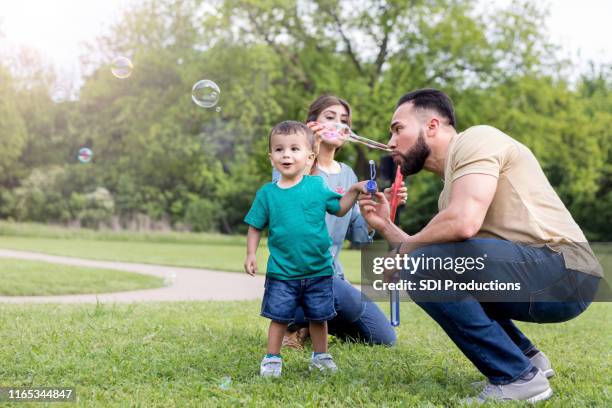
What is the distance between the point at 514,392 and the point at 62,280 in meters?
6.81

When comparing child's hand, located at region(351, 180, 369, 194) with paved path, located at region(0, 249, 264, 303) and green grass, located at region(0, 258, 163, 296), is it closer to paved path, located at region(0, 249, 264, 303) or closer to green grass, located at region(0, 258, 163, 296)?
paved path, located at region(0, 249, 264, 303)

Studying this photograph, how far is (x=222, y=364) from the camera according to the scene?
11.3ft

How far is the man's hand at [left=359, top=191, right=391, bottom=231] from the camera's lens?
3.12 m

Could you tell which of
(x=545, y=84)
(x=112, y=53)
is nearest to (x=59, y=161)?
(x=112, y=53)

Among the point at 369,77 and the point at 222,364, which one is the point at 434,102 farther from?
the point at 369,77

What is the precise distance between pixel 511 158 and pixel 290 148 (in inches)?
40.6

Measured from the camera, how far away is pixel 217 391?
9.53 feet

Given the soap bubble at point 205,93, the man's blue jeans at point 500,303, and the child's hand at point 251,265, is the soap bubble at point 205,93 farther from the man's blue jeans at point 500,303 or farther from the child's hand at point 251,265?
the man's blue jeans at point 500,303

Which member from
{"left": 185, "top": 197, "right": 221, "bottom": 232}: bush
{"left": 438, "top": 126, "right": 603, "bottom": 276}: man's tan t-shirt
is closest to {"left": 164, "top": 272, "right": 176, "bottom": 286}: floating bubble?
{"left": 438, "top": 126, "right": 603, "bottom": 276}: man's tan t-shirt

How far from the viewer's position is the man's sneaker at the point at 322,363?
10.9 feet

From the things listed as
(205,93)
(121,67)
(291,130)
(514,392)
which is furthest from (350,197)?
(121,67)

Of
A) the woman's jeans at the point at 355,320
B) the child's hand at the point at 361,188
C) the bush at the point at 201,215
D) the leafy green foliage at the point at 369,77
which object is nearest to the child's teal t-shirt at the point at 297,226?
the child's hand at the point at 361,188

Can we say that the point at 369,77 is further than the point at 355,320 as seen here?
Yes

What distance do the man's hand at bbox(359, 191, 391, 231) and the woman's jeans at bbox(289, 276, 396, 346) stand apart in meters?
0.96
